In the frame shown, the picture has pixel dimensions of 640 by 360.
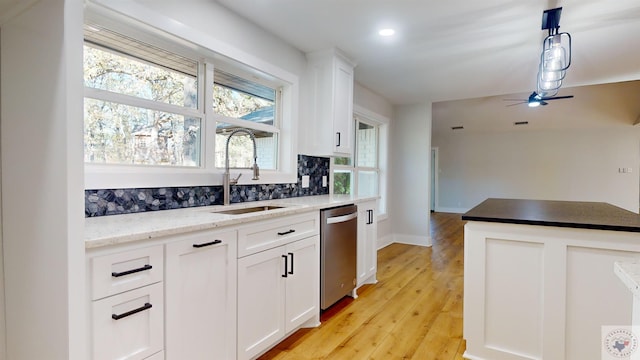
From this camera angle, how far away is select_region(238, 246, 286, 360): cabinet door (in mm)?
1816

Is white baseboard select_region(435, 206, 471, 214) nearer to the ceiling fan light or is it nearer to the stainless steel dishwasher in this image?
the stainless steel dishwasher

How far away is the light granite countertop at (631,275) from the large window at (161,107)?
2082 mm

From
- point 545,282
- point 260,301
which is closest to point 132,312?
point 260,301

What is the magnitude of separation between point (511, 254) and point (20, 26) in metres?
2.48

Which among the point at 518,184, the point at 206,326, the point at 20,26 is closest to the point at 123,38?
the point at 20,26

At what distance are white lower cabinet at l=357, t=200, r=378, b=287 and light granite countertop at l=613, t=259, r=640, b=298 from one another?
225cm

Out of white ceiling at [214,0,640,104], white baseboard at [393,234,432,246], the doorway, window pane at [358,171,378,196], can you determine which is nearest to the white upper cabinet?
white ceiling at [214,0,640,104]

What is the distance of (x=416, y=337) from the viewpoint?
236cm

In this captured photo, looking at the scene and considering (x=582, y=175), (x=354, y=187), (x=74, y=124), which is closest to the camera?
(x=74, y=124)

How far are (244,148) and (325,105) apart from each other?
95 centimetres

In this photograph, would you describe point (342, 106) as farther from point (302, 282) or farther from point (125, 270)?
point (125, 270)

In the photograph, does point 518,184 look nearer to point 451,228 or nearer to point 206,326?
point 451,228

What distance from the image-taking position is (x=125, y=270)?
126cm

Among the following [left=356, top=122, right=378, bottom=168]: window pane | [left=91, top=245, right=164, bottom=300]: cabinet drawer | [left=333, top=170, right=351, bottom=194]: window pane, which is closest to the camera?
→ [left=91, top=245, right=164, bottom=300]: cabinet drawer
